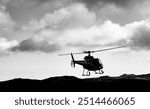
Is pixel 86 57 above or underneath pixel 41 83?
above

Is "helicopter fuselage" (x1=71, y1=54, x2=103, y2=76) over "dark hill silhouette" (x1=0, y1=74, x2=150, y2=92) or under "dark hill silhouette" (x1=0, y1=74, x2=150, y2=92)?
over

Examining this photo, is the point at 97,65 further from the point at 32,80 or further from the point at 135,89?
the point at 32,80

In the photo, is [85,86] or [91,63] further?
[91,63]

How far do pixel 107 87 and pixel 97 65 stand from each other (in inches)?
274

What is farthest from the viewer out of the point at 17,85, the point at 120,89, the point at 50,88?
the point at 17,85

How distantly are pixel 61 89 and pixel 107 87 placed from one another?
802 centimetres

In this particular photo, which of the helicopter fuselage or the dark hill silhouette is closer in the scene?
the dark hill silhouette

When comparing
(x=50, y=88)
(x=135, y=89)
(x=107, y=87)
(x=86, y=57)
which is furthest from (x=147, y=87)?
(x=50, y=88)

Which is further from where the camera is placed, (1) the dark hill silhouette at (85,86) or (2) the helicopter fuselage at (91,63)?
(2) the helicopter fuselage at (91,63)

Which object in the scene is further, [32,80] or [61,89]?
[32,80]

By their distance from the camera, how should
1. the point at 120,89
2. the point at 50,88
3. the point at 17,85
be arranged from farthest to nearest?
the point at 17,85 < the point at 50,88 < the point at 120,89

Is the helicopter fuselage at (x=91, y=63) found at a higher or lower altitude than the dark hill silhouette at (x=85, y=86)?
higher

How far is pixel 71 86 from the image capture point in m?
60.6

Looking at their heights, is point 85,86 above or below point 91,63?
below
